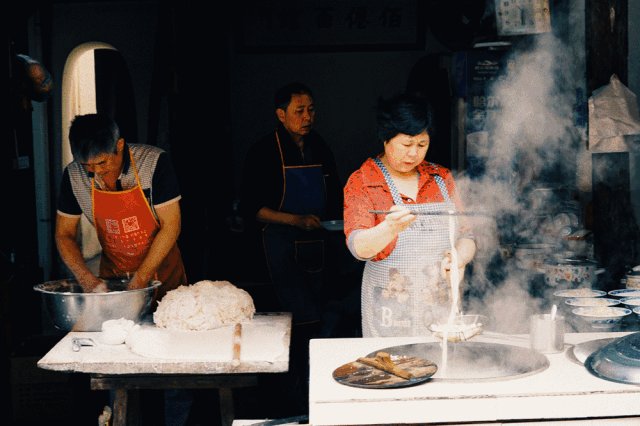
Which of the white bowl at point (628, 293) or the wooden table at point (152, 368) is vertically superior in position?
the white bowl at point (628, 293)

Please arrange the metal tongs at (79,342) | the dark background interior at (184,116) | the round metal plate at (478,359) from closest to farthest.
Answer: the round metal plate at (478,359) → the metal tongs at (79,342) → the dark background interior at (184,116)

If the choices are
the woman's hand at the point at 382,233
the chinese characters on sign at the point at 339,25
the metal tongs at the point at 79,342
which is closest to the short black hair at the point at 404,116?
the woman's hand at the point at 382,233

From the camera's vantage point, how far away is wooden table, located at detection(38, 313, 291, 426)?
368cm

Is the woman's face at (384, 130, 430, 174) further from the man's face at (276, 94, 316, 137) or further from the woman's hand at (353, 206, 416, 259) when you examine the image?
the man's face at (276, 94, 316, 137)

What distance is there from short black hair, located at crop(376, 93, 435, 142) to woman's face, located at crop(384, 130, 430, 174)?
28mm

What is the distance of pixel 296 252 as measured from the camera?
6.08 meters

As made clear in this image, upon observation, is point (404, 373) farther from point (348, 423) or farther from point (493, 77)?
point (493, 77)

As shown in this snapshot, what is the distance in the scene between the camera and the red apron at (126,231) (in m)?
4.78

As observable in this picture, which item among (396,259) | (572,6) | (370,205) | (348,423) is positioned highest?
(572,6)

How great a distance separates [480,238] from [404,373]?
3708 millimetres

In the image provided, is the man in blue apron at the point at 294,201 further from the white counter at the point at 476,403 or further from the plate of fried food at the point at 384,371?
the white counter at the point at 476,403

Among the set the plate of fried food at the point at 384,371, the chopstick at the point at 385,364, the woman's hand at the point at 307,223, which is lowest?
the plate of fried food at the point at 384,371

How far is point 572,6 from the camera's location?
6664 mm

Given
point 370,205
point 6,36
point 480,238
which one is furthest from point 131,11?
point 370,205
